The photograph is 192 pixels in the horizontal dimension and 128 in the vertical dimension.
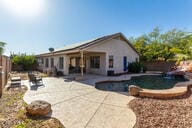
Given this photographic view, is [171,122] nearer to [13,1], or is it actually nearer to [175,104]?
[175,104]

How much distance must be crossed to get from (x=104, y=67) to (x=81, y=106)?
12.2 metres

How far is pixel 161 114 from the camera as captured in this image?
5.17 meters

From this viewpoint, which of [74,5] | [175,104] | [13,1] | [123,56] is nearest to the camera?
[175,104]

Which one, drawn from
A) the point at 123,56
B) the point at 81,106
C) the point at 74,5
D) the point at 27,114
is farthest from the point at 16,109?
the point at 123,56

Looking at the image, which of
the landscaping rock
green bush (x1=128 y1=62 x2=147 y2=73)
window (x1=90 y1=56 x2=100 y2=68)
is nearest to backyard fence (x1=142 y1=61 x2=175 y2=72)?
green bush (x1=128 y1=62 x2=147 y2=73)

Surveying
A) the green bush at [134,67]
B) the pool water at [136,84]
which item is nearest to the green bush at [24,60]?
the green bush at [134,67]

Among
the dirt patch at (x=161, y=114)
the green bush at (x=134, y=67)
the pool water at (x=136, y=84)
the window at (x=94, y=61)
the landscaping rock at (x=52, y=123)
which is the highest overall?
the window at (x=94, y=61)

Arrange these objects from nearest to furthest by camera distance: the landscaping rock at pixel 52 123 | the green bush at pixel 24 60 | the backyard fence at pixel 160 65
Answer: the landscaping rock at pixel 52 123, the backyard fence at pixel 160 65, the green bush at pixel 24 60

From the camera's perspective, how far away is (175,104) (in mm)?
6328

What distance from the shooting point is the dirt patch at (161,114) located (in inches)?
174

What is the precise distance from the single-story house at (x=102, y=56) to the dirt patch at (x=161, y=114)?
33.1ft

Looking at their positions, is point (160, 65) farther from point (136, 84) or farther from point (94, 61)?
point (136, 84)

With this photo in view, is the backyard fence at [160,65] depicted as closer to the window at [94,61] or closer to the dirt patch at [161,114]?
the window at [94,61]

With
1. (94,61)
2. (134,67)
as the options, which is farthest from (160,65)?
(94,61)
